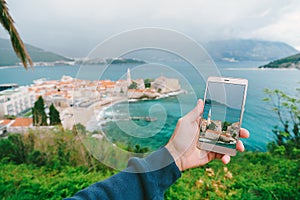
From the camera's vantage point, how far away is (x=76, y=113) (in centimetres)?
67

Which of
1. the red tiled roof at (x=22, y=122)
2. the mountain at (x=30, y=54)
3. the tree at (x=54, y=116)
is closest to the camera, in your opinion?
the red tiled roof at (x=22, y=122)

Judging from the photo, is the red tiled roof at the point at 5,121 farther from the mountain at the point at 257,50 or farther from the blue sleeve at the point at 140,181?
the mountain at the point at 257,50

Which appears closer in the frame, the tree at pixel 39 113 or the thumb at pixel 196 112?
the thumb at pixel 196 112

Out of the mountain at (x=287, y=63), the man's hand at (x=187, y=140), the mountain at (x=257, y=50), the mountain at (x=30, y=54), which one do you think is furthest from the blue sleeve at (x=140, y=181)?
the mountain at (x=30, y=54)

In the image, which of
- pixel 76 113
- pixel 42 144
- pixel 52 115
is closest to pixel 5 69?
pixel 52 115

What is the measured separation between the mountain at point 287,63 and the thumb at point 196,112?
1911mm

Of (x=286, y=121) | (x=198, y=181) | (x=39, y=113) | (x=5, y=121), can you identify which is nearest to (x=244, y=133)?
(x=198, y=181)

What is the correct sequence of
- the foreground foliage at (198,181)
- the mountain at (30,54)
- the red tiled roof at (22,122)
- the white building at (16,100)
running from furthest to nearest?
1. the mountain at (30,54)
2. the white building at (16,100)
3. the red tiled roof at (22,122)
4. the foreground foliage at (198,181)

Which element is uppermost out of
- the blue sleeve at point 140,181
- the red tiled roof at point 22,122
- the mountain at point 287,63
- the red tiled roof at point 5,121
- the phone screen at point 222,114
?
the mountain at point 287,63

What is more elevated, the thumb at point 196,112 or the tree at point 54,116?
the thumb at point 196,112

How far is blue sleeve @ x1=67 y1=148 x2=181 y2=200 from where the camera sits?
19.7 inches

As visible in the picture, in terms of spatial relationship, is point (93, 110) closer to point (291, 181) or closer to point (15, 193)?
point (15, 193)

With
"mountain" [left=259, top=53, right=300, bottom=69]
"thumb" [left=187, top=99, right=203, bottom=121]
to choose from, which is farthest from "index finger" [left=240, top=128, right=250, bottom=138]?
"mountain" [left=259, top=53, right=300, bottom=69]

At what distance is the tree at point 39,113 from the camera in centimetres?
212
